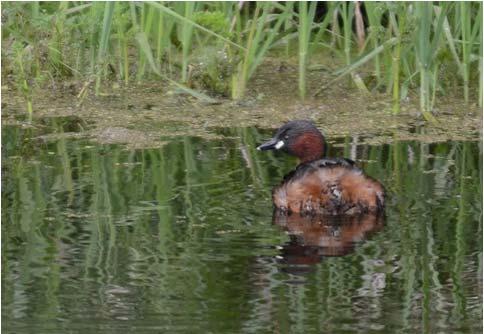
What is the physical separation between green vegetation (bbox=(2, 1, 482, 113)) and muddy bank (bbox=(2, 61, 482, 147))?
9cm

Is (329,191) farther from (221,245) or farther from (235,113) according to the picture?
(235,113)

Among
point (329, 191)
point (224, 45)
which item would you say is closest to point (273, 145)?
point (329, 191)

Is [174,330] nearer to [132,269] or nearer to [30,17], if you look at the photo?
[132,269]

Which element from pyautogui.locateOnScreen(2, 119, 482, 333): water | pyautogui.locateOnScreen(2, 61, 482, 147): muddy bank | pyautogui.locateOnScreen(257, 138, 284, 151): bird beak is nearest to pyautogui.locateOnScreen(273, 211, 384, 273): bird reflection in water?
pyautogui.locateOnScreen(2, 119, 482, 333): water

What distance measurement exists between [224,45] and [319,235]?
294cm

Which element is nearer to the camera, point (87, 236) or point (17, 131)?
point (87, 236)

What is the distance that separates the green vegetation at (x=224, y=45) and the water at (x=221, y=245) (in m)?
0.72

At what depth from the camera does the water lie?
4594 mm

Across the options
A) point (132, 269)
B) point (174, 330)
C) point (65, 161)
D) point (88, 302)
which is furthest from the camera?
point (65, 161)

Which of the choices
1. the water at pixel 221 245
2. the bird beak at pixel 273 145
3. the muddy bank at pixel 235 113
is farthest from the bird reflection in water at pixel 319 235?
the muddy bank at pixel 235 113

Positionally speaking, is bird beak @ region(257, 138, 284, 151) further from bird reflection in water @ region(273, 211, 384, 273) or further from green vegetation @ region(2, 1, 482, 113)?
green vegetation @ region(2, 1, 482, 113)

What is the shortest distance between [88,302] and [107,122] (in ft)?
11.3

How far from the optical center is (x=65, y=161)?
282 inches

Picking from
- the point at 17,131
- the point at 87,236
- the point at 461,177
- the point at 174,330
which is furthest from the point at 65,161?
the point at 174,330
